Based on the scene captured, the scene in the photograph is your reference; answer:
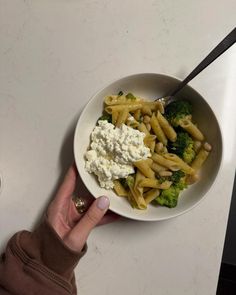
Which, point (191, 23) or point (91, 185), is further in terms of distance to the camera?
point (191, 23)

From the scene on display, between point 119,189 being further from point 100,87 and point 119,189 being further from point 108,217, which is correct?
point 100,87

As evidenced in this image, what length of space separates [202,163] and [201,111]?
12 cm

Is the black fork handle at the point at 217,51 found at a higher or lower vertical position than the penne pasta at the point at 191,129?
higher

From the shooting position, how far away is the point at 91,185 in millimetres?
902

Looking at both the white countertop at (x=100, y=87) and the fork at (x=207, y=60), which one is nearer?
the fork at (x=207, y=60)

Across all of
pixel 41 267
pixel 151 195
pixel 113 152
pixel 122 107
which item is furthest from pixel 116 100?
pixel 41 267

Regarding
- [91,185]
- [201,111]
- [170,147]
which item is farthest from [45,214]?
[201,111]

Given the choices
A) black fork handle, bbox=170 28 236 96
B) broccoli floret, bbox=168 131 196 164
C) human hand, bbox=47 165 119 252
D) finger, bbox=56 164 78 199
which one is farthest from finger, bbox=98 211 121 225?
black fork handle, bbox=170 28 236 96

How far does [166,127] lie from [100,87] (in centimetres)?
21

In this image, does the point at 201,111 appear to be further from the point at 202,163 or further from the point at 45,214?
the point at 45,214

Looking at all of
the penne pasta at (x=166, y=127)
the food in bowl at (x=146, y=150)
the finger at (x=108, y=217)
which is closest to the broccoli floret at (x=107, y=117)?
the food in bowl at (x=146, y=150)

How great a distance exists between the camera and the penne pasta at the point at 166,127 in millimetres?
909

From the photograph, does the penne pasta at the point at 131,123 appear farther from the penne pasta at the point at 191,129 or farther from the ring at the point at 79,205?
the ring at the point at 79,205

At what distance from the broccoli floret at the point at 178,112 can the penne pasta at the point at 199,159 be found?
0.09m
